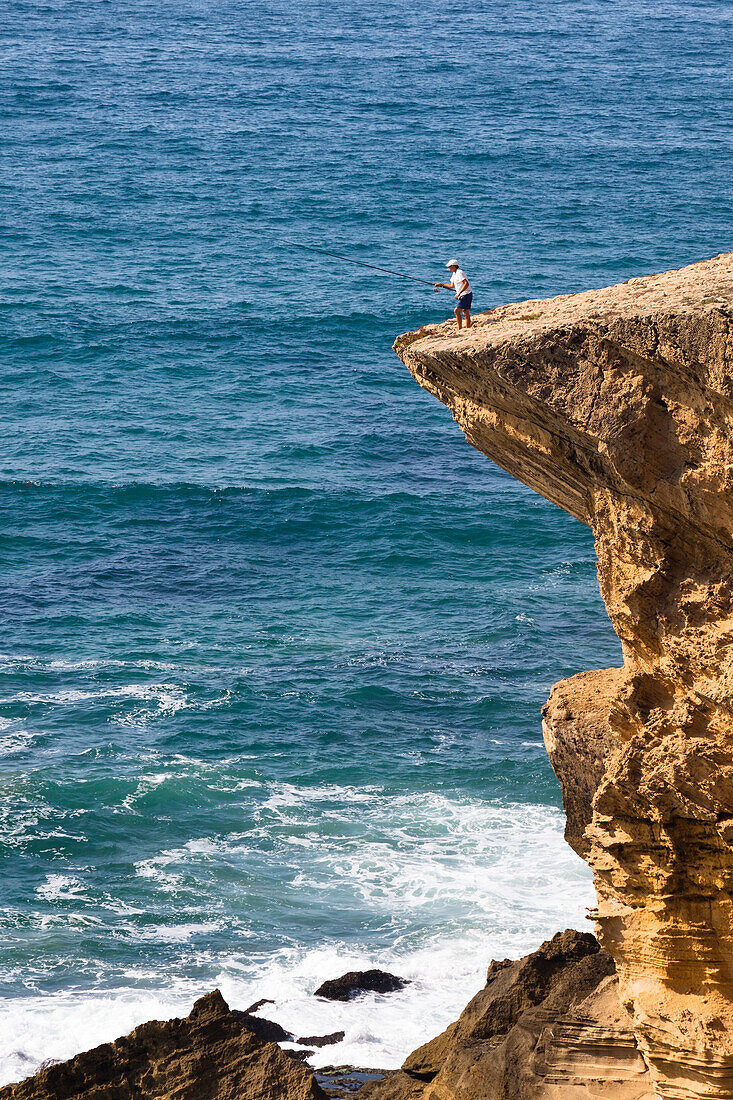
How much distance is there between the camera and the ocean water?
98.4 feet

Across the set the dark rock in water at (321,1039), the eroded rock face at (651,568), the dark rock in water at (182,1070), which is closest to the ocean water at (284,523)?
the dark rock in water at (321,1039)

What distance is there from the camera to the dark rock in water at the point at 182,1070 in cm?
1872

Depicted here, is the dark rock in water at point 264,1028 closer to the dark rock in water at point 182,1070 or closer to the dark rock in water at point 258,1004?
the dark rock in water at point 258,1004

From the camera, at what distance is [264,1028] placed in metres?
24.5

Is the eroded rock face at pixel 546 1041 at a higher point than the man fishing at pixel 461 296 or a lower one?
lower

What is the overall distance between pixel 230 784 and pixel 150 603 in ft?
37.7

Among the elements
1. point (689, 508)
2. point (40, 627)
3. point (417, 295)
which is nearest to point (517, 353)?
point (689, 508)

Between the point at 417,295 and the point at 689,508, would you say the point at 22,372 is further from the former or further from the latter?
the point at 689,508

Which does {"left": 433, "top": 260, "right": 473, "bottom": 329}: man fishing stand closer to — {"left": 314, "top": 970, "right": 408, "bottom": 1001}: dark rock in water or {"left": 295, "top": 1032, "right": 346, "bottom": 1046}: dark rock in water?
{"left": 295, "top": 1032, "right": 346, "bottom": 1046}: dark rock in water

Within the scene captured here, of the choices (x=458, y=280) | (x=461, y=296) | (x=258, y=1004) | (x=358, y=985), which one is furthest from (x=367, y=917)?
(x=461, y=296)

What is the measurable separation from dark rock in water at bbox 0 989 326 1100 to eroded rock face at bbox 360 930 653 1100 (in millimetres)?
2203

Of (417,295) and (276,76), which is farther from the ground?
(276,76)

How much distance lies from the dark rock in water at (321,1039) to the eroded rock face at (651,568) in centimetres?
1082

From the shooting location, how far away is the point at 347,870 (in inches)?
1245
